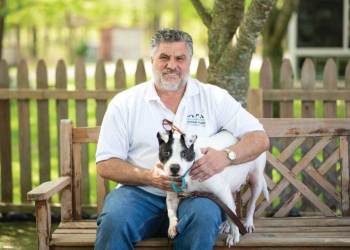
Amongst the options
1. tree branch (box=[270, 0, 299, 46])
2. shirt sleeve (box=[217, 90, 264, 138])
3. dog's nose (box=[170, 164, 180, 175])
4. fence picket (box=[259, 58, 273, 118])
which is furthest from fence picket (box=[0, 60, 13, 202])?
tree branch (box=[270, 0, 299, 46])

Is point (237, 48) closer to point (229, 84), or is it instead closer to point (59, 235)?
point (229, 84)

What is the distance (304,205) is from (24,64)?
3.03 metres

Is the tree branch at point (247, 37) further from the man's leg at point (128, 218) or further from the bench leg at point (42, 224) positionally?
the bench leg at point (42, 224)

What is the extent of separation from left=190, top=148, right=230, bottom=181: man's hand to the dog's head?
0.59 feet

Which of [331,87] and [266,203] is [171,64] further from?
[331,87]

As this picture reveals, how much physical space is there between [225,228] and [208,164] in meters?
0.47

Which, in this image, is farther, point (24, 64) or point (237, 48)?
point (24, 64)

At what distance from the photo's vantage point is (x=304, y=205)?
5852mm

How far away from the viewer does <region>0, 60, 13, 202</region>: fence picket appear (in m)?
6.09

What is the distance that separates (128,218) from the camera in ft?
11.4

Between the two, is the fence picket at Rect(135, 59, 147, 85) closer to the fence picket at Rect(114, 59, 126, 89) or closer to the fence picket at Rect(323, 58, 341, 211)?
the fence picket at Rect(114, 59, 126, 89)

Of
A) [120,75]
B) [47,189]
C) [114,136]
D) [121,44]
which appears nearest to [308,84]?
[120,75]

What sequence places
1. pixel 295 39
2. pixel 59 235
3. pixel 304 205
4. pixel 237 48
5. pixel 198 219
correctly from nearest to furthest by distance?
pixel 198 219
pixel 59 235
pixel 237 48
pixel 304 205
pixel 295 39

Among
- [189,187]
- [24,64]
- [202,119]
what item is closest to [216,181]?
[189,187]
